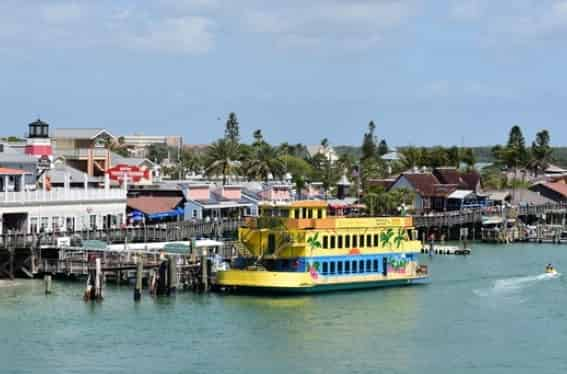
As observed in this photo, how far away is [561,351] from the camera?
190 feet

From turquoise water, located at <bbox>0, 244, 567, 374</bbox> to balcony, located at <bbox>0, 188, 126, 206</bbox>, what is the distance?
38.7 feet

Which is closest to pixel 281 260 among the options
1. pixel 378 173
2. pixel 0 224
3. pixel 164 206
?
pixel 0 224

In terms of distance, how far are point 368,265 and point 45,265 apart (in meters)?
17.5

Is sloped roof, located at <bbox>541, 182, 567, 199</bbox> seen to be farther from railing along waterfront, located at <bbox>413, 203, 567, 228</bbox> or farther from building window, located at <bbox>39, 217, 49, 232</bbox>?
building window, located at <bbox>39, 217, 49, 232</bbox>

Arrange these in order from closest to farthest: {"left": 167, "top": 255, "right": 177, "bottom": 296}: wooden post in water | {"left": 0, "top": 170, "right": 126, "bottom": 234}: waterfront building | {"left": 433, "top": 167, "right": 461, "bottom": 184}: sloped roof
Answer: {"left": 167, "top": 255, "right": 177, "bottom": 296}: wooden post in water, {"left": 0, "top": 170, "right": 126, "bottom": 234}: waterfront building, {"left": 433, "top": 167, "right": 461, "bottom": 184}: sloped roof

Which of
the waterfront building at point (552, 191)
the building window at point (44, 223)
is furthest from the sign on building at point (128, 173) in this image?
the waterfront building at point (552, 191)

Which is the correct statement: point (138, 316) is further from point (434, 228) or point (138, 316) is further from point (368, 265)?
point (434, 228)

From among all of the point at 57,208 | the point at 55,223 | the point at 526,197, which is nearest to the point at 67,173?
the point at 57,208

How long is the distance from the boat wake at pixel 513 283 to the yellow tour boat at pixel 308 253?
540cm

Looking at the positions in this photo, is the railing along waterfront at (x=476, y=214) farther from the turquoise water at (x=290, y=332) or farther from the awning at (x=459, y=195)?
the turquoise water at (x=290, y=332)

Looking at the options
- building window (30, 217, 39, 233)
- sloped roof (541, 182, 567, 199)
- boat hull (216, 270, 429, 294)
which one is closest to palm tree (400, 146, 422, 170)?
sloped roof (541, 182, 567, 199)

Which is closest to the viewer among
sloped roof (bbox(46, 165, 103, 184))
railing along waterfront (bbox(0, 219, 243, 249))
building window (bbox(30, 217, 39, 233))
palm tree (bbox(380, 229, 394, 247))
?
palm tree (bbox(380, 229, 394, 247))

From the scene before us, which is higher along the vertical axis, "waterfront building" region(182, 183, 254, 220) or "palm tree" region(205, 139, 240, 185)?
"palm tree" region(205, 139, 240, 185)

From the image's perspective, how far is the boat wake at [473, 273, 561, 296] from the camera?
76.9m
